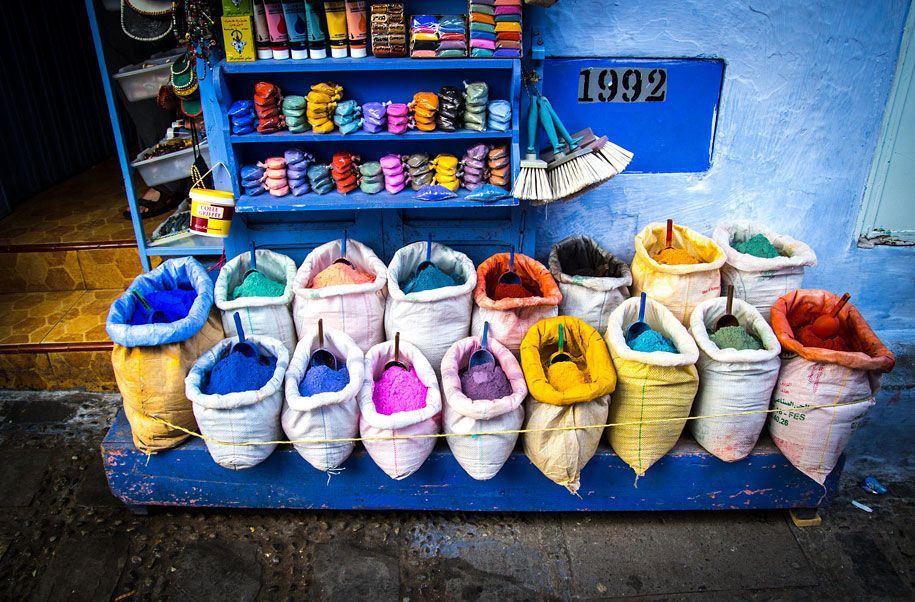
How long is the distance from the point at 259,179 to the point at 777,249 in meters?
2.65

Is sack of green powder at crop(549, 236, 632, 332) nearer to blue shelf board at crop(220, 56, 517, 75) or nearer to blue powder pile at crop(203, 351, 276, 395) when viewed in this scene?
blue shelf board at crop(220, 56, 517, 75)

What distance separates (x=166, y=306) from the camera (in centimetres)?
293

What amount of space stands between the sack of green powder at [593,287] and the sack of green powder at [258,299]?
1.31 meters

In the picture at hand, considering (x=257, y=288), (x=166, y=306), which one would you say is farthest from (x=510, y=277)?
(x=166, y=306)

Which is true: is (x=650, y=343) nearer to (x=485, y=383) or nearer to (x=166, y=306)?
(x=485, y=383)

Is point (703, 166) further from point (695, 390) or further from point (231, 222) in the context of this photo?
point (231, 222)

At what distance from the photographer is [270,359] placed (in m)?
2.89

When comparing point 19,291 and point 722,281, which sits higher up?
point 722,281

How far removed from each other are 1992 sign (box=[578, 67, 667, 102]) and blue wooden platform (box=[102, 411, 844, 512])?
5.55 ft

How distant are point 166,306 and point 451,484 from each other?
1.52 m

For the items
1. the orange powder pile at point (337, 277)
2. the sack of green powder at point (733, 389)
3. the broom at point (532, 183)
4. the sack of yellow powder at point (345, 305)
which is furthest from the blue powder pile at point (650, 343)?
the orange powder pile at point (337, 277)

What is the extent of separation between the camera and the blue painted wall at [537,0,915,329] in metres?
3.09

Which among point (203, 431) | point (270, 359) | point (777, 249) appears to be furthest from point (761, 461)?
point (203, 431)

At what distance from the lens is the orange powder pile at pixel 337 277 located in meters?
3.04
